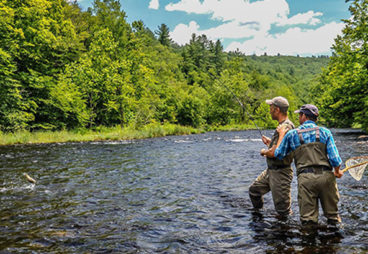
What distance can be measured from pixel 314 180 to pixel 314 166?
22 cm

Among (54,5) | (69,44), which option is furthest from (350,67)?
(54,5)

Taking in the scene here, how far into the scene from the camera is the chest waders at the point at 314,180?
439 centimetres

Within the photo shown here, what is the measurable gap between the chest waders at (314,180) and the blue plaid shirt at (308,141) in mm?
49

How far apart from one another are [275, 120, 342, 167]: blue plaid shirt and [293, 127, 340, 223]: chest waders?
5cm

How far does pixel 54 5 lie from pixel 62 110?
15633 mm

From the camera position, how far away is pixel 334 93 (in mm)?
36094

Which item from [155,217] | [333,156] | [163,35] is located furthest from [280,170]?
[163,35]

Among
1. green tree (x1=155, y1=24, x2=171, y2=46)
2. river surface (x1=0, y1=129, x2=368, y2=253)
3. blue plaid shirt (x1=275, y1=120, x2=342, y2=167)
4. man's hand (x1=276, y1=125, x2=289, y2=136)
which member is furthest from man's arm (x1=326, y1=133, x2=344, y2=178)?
green tree (x1=155, y1=24, x2=171, y2=46)

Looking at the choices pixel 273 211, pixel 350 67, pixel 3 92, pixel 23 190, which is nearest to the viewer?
pixel 273 211

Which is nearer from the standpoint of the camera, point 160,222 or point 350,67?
point 160,222

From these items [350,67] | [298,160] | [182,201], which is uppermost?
[350,67]

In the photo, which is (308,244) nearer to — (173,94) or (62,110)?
(62,110)

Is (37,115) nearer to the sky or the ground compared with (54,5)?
nearer to the ground

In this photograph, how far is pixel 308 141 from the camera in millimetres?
4453
